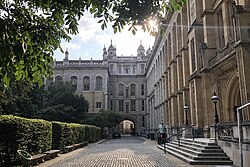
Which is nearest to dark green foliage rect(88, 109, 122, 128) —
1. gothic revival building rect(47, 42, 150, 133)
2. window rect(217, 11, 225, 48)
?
gothic revival building rect(47, 42, 150, 133)

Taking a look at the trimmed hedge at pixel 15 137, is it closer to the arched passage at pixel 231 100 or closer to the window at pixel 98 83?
the arched passage at pixel 231 100

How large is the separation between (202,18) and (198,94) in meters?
5.77

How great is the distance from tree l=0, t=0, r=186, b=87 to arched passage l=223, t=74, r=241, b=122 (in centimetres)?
1241

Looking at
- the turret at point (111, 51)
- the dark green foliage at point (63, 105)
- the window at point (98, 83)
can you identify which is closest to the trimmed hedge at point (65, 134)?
the dark green foliage at point (63, 105)

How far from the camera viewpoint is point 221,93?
56.4ft

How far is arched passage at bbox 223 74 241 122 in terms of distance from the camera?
53.2 feet

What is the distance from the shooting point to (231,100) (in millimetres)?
16609

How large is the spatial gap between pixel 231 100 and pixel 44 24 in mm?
14356

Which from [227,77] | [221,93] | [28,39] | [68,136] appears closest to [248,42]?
[227,77]

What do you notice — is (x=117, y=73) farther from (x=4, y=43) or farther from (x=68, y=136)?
(x=4, y=43)

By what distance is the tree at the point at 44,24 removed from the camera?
167 inches

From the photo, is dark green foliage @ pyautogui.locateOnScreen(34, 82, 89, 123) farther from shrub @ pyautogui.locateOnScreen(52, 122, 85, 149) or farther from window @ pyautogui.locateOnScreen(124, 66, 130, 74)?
shrub @ pyautogui.locateOnScreen(52, 122, 85, 149)

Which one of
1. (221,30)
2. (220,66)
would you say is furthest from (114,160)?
(221,30)

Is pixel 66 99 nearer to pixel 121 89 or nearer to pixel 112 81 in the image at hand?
pixel 112 81
